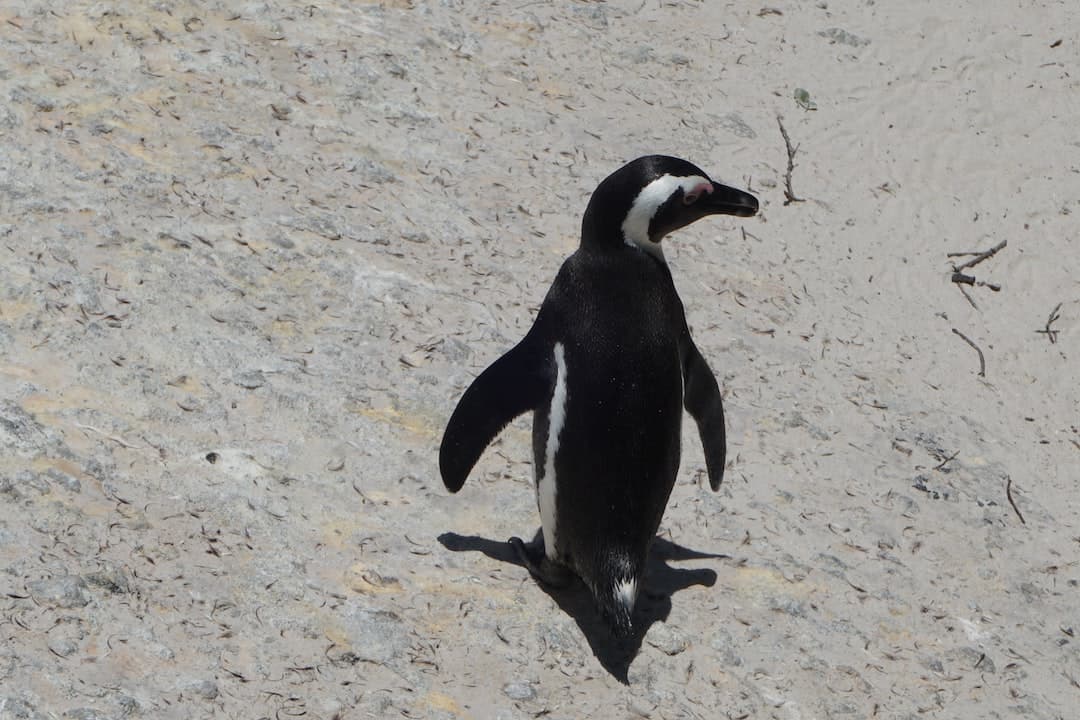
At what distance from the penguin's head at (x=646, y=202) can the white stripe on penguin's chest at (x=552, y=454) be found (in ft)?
1.14

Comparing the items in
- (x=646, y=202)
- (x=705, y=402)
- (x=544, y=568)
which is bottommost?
(x=544, y=568)

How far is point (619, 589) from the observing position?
3551 millimetres

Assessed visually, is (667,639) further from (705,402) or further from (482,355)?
(482,355)

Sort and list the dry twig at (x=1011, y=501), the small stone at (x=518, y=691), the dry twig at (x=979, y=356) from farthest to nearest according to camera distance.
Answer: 1. the dry twig at (x=979, y=356)
2. the dry twig at (x=1011, y=501)
3. the small stone at (x=518, y=691)

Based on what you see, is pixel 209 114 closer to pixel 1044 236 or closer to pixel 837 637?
pixel 837 637

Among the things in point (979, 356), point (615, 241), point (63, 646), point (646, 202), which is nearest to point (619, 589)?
point (615, 241)

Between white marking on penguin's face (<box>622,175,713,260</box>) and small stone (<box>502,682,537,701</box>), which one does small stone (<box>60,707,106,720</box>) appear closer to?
small stone (<box>502,682,537,701</box>)

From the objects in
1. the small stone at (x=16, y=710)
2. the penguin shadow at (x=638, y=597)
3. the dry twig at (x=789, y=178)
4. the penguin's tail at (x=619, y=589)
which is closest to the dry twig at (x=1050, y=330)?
the dry twig at (x=789, y=178)

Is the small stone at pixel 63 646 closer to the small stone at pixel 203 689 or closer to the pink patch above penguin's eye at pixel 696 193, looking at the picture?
the small stone at pixel 203 689

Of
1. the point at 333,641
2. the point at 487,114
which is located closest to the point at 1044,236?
the point at 487,114

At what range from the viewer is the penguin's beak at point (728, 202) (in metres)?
3.64

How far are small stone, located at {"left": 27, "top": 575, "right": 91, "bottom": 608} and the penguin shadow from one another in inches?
42.8

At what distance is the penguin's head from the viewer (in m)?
3.51

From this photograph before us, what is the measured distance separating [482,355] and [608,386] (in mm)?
1390
